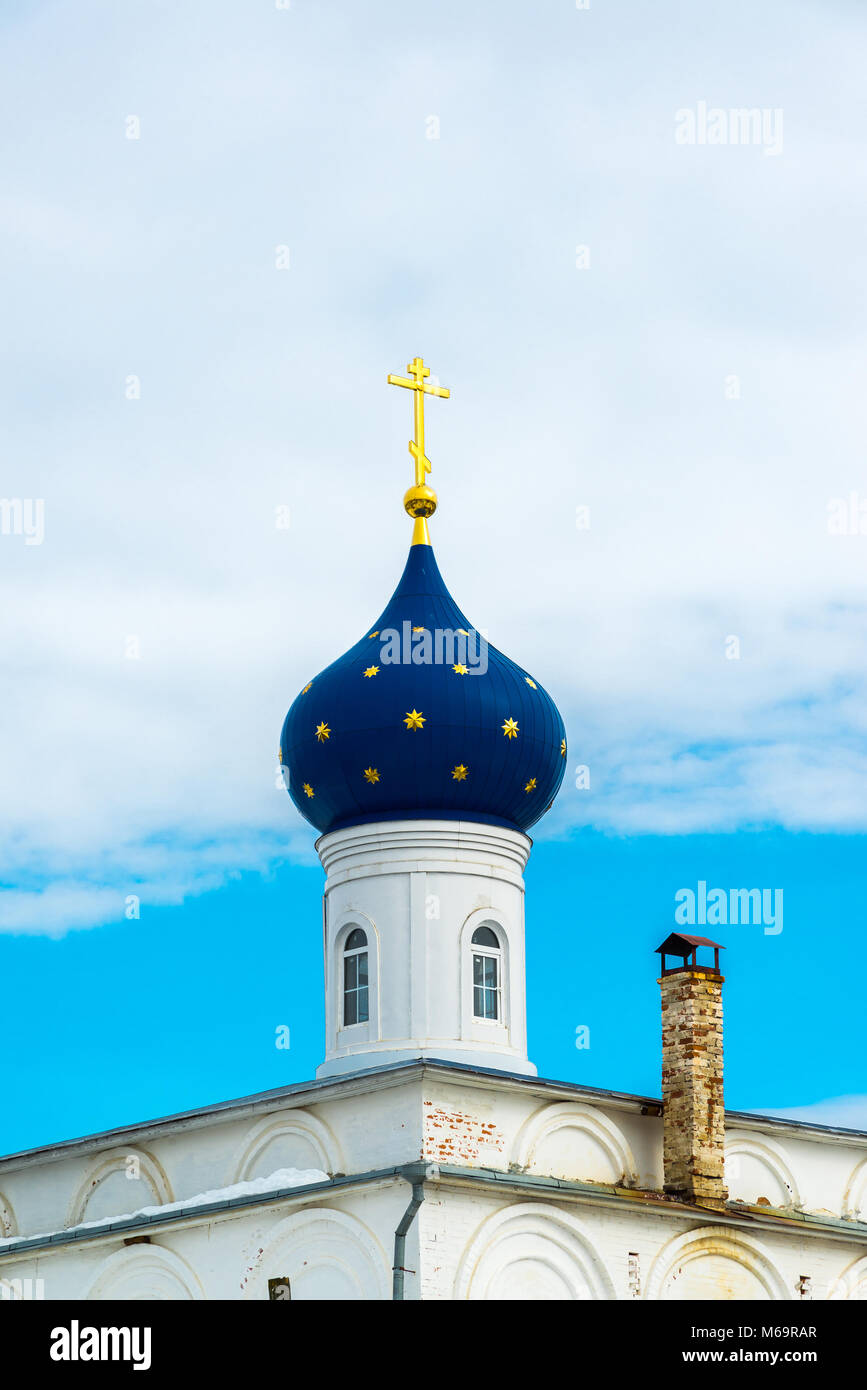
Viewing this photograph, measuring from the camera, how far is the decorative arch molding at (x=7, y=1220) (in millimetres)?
19344

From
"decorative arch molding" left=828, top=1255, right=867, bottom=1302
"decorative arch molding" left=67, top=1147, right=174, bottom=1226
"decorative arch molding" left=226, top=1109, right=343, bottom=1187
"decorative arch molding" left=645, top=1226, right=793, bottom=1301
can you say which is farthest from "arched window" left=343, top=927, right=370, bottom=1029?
"decorative arch molding" left=828, top=1255, right=867, bottom=1302

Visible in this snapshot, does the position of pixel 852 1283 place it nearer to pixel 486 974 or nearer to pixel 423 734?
pixel 486 974

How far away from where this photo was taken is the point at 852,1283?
18.2 meters

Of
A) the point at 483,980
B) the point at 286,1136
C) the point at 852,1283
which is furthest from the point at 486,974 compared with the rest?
the point at 852,1283

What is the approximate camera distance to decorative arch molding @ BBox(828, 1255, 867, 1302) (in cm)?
1802

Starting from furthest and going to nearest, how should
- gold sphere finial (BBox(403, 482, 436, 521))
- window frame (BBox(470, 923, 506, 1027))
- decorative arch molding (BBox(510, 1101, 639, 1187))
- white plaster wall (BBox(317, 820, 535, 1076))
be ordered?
gold sphere finial (BBox(403, 482, 436, 521)), window frame (BBox(470, 923, 506, 1027)), white plaster wall (BBox(317, 820, 535, 1076)), decorative arch molding (BBox(510, 1101, 639, 1187))

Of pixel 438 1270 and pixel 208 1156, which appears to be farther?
Answer: pixel 208 1156

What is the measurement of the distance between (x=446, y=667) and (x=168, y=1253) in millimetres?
5997

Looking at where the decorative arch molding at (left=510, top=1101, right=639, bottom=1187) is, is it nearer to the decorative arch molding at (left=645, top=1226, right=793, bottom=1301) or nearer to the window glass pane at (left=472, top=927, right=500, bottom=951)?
the decorative arch molding at (left=645, top=1226, right=793, bottom=1301)

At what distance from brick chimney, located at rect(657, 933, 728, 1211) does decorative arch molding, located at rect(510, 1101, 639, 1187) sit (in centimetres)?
37

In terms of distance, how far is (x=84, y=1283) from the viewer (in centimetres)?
1769
